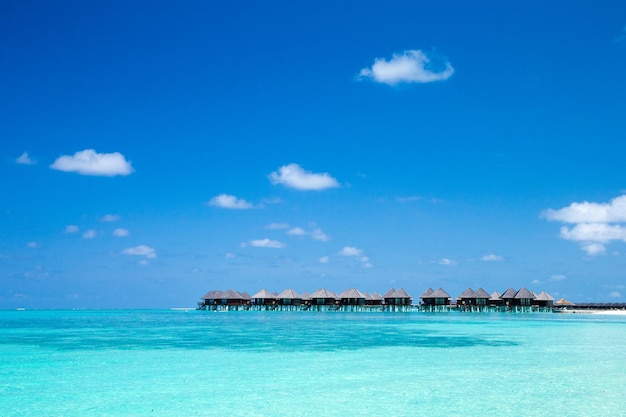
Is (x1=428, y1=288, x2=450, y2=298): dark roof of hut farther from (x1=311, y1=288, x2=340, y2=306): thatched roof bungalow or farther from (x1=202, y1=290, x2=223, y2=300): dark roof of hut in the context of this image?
(x1=202, y1=290, x2=223, y2=300): dark roof of hut

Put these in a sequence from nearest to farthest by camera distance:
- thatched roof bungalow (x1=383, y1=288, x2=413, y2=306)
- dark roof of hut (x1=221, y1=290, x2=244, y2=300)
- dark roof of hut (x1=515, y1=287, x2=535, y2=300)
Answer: dark roof of hut (x1=515, y1=287, x2=535, y2=300) < thatched roof bungalow (x1=383, y1=288, x2=413, y2=306) < dark roof of hut (x1=221, y1=290, x2=244, y2=300)

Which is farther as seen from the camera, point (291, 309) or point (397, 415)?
point (291, 309)

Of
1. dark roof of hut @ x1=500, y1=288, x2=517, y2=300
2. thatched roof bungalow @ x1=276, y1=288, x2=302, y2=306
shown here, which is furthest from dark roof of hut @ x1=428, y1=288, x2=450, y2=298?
thatched roof bungalow @ x1=276, y1=288, x2=302, y2=306

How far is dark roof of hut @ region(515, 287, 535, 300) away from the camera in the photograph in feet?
228

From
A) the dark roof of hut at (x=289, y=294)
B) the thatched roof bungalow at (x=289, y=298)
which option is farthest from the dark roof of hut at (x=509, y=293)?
the dark roof of hut at (x=289, y=294)

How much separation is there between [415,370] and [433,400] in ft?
12.6

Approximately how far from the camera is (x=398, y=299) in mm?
73062

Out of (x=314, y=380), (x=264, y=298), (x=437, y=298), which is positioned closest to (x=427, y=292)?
(x=437, y=298)

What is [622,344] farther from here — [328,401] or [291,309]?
[291,309]

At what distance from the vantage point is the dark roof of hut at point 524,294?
69438mm

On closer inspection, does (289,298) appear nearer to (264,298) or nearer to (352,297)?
(264,298)

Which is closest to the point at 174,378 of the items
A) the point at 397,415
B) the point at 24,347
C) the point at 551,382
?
the point at 397,415

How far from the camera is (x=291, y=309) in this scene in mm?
87625

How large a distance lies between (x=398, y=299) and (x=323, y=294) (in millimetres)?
9856
